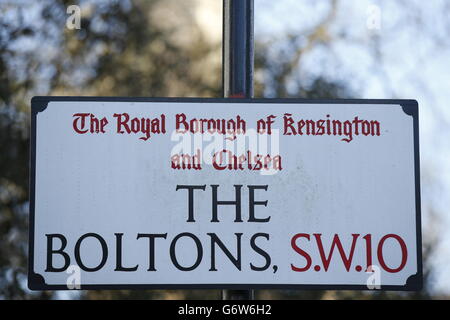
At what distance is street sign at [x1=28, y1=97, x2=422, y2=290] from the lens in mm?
3006

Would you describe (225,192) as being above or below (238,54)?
below

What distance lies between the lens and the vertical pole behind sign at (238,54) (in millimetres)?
3021

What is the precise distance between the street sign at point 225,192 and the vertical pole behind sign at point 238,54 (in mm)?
68

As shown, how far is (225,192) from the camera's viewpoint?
10.1ft

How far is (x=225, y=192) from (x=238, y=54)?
0.58 m

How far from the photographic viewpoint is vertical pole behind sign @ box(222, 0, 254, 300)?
302 cm

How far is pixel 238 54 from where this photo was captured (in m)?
3.04

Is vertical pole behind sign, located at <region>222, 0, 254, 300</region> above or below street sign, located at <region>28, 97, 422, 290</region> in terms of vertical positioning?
above

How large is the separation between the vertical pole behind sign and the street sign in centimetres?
7

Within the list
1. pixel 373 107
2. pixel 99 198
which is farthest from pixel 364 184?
pixel 99 198

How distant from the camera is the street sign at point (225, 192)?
3.01 metres

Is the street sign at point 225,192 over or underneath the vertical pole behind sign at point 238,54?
underneath

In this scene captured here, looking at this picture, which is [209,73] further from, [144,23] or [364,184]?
[364,184]

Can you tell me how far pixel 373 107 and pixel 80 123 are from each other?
4.12 feet
